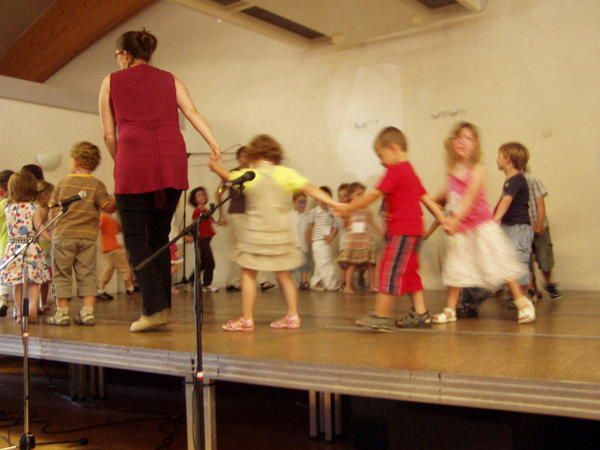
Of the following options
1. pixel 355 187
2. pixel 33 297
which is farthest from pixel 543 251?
pixel 33 297

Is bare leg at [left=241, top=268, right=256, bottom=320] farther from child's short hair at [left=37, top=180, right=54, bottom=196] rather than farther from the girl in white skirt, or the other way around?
child's short hair at [left=37, top=180, right=54, bottom=196]

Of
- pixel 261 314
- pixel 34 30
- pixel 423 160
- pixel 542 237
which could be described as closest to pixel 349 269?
pixel 423 160

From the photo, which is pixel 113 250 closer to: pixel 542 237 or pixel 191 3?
pixel 191 3

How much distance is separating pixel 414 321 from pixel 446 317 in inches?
13.6

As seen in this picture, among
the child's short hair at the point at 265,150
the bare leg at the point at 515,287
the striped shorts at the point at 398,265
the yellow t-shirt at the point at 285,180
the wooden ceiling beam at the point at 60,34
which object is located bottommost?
the bare leg at the point at 515,287

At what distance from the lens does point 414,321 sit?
4141mm

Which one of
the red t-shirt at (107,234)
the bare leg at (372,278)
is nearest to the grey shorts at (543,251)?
the bare leg at (372,278)

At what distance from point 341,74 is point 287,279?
6.12m

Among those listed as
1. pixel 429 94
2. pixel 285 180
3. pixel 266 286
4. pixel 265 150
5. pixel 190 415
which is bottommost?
pixel 266 286

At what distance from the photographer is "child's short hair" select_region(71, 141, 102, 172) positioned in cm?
468

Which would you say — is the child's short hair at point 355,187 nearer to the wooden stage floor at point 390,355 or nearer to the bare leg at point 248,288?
the wooden stage floor at point 390,355

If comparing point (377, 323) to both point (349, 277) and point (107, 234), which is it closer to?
point (349, 277)

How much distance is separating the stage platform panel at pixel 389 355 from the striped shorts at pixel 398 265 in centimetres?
28

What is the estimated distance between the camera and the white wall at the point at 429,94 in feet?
25.6
